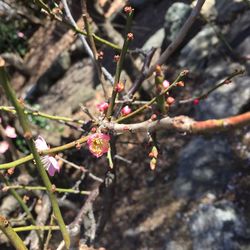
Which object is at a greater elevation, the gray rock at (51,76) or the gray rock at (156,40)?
the gray rock at (51,76)

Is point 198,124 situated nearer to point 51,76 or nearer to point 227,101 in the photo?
point 227,101

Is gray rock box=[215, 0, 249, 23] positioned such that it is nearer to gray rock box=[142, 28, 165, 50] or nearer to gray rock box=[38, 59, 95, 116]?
gray rock box=[142, 28, 165, 50]

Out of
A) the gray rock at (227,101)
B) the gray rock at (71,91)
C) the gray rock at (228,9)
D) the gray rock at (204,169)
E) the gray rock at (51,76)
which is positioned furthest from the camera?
the gray rock at (51,76)

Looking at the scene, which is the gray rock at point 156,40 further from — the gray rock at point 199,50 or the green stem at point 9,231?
the green stem at point 9,231

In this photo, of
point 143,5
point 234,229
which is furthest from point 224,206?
point 143,5

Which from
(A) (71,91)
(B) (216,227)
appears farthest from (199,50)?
(B) (216,227)

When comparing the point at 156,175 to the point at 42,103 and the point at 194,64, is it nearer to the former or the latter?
the point at 194,64

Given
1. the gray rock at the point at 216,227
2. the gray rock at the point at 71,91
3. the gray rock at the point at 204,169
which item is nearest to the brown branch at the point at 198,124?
the gray rock at the point at 216,227
